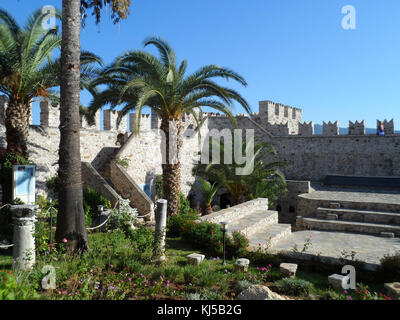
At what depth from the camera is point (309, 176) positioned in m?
23.5

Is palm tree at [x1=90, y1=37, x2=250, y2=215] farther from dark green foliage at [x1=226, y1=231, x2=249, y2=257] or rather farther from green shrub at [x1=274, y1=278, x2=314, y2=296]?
green shrub at [x1=274, y1=278, x2=314, y2=296]

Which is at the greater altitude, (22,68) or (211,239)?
(22,68)

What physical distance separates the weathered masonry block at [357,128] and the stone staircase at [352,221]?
732 centimetres

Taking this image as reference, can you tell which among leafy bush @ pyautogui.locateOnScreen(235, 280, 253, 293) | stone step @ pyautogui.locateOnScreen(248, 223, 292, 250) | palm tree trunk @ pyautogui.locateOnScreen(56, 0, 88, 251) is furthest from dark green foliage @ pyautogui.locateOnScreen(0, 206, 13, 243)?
stone step @ pyautogui.locateOnScreen(248, 223, 292, 250)

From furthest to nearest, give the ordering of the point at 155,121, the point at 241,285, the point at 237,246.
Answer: the point at 155,121 → the point at 237,246 → the point at 241,285

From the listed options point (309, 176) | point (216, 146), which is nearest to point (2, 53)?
point (216, 146)

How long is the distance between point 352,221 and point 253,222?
6.23 m

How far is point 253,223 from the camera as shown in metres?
11.6

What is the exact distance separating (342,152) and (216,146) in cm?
971

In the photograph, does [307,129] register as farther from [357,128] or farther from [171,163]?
[171,163]

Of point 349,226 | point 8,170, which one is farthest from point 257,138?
point 8,170

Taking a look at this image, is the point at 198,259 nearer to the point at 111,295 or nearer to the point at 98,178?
the point at 111,295

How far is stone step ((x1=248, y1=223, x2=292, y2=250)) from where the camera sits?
32.6ft

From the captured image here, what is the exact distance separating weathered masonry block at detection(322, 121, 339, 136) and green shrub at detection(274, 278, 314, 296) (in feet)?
60.3
